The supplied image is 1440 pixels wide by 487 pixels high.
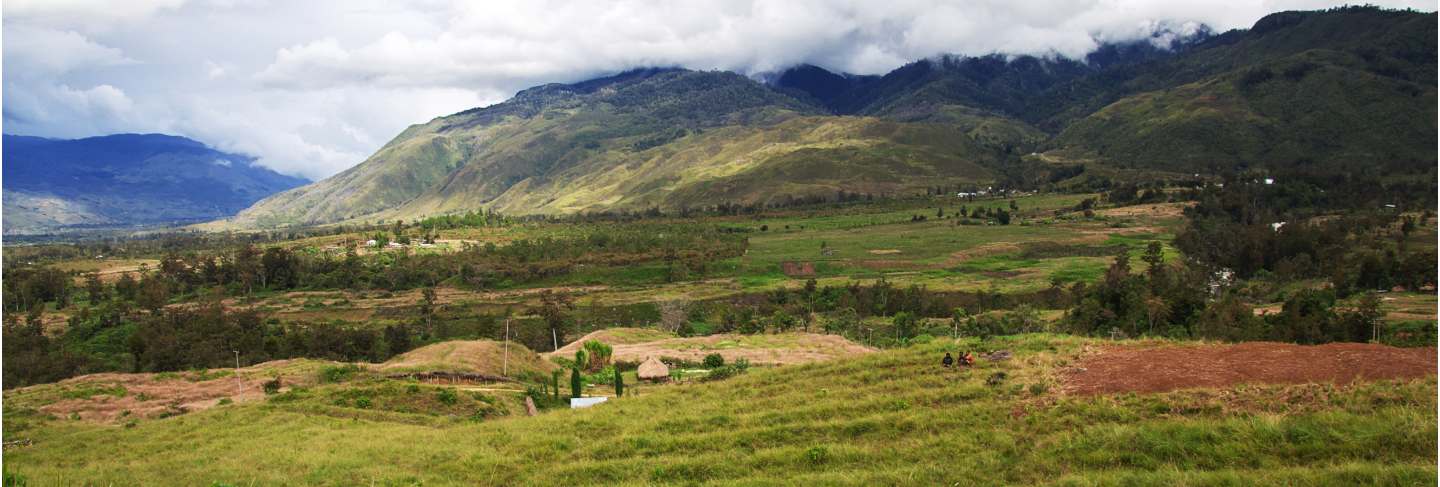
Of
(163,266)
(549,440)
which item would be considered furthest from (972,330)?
(163,266)

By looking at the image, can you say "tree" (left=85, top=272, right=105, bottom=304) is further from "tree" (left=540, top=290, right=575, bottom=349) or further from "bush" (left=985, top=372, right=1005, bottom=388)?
"bush" (left=985, top=372, right=1005, bottom=388)

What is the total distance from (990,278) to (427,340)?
80358 millimetres

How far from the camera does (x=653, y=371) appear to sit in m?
51.3

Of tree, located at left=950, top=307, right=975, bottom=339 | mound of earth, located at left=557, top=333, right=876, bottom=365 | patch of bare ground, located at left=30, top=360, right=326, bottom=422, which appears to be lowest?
tree, located at left=950, top=307, right=975, bottom=339

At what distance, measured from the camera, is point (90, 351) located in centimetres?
8838

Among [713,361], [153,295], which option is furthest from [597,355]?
[153,295]

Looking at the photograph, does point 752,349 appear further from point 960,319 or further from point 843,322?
point 960,319

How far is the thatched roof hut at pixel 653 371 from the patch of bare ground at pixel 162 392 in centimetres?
1948

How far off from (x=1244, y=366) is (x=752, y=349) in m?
41.0

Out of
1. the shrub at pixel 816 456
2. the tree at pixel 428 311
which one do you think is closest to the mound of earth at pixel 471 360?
the shrub at pixel 816 456

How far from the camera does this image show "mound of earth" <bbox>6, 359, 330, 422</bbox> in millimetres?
39688

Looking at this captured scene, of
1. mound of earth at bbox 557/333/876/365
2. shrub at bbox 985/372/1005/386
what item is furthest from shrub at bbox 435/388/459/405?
shrub at bbox 985/372/1005/386

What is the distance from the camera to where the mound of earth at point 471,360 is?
4753cm

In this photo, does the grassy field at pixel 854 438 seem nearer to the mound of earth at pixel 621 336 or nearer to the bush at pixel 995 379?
the bush at pixel 995 379
